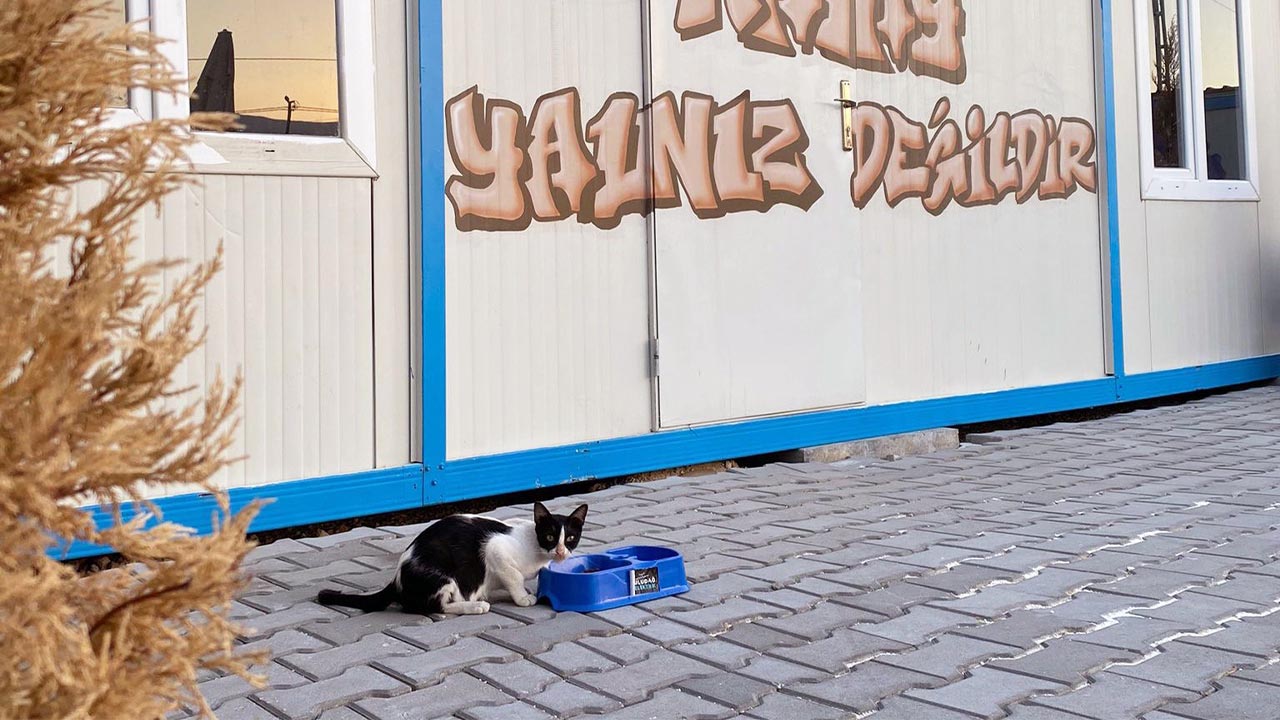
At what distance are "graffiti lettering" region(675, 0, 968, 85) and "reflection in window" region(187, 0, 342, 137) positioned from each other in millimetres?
1922

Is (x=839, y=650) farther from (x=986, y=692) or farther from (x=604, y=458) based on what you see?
(x=604, y=458)

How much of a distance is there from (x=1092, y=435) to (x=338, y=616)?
5347mm

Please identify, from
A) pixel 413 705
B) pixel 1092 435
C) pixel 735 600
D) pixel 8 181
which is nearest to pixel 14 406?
pixel 8 181

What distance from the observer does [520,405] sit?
538cm

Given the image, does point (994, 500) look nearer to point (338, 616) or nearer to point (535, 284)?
point (535, 284)

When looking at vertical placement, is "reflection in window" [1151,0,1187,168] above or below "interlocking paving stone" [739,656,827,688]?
above

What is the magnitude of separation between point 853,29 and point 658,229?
1.91 meters

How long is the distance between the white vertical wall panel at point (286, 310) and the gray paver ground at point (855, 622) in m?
0.39

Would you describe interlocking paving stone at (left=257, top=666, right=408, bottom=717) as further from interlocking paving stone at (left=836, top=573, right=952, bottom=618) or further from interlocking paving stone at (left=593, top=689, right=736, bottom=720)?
interlocking paving stone at (left=836, top=573, right=952, bottom=618)

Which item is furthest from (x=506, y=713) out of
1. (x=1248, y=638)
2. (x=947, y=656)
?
(x=1248, y=638)

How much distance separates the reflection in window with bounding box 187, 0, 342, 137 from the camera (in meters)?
4.46

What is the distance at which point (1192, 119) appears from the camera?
30.3 feet

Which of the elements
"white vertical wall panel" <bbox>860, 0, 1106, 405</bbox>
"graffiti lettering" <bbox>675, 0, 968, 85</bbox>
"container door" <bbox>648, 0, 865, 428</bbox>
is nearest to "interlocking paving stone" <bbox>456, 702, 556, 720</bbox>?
"container door" <bbox>648, 0, 865, 428</bbox>

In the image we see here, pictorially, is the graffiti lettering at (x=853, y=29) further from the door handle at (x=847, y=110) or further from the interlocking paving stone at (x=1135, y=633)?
the interlocking paving stone at (x=1135, y=633)
